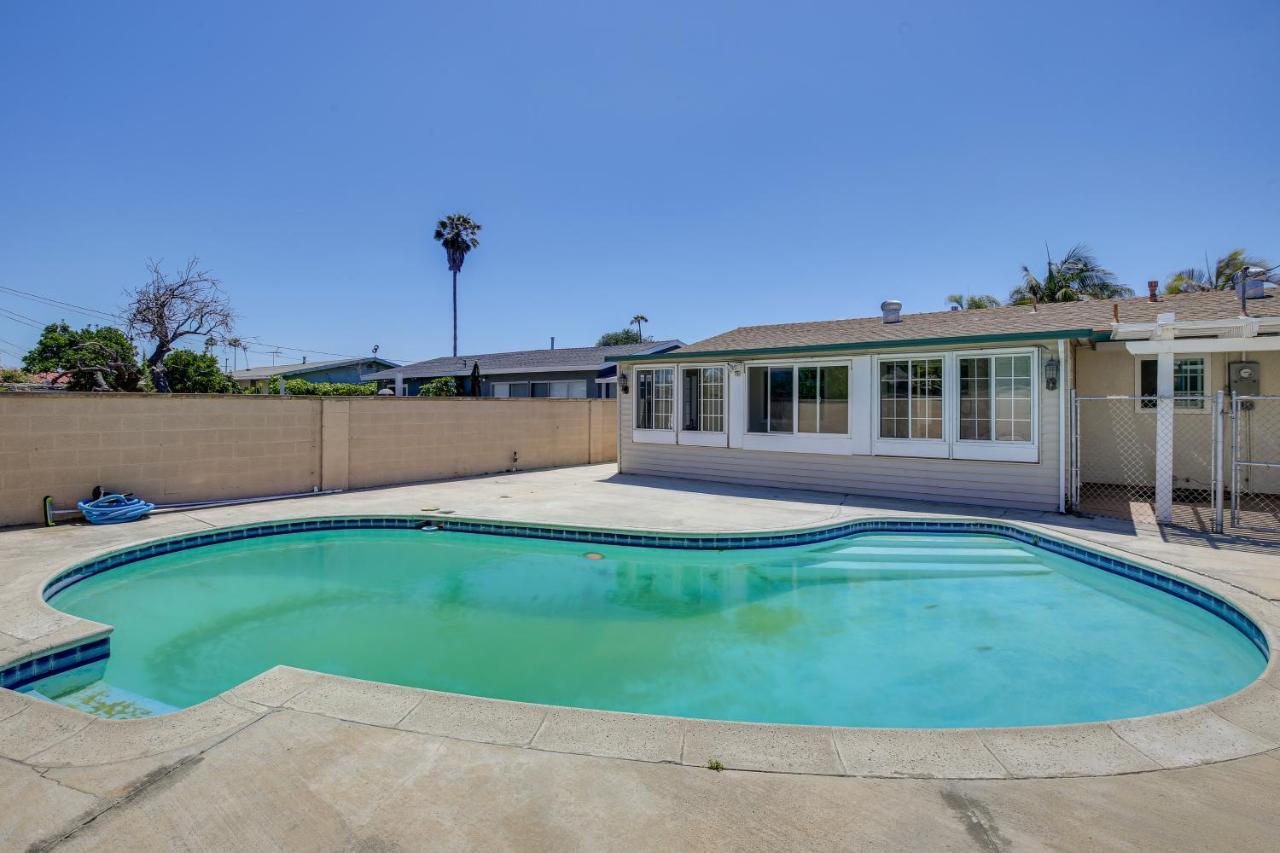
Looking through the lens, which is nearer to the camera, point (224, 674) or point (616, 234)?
point (224, 674)

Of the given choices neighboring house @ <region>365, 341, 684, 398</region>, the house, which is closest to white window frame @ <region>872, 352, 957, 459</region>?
the house

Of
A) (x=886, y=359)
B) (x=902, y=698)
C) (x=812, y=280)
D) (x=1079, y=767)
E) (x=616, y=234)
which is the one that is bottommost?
(x=902, y=698)

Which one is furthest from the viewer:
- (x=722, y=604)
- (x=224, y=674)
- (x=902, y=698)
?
(x=722, y=604)

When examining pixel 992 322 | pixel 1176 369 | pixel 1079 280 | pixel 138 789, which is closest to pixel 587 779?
pixel 138 789

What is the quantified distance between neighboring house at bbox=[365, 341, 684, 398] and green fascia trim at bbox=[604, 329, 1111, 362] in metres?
7.75

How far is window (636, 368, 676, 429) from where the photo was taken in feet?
41.0

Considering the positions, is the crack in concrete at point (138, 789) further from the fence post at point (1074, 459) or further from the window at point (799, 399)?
the fence post at point (1074, 459)

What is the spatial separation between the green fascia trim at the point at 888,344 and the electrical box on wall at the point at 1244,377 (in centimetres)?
252

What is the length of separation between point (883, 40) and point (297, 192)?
1657 centimetres

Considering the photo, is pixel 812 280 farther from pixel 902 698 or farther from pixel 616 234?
pixel 902 698

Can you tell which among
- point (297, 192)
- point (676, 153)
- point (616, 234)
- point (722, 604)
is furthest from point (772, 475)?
point (297, 192)

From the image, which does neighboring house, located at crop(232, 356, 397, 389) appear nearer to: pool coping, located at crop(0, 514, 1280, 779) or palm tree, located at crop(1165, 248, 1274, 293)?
pool coping, located at crop(0, 514, 1280, 779)

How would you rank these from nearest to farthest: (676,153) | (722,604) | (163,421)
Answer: (722,604) → (163,421) → (676,153)

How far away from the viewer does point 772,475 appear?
36.8ft
